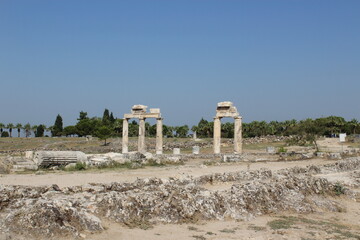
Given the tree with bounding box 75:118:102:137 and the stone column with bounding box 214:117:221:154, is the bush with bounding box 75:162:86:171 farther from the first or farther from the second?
the tree with bounding box 75:118:102:137

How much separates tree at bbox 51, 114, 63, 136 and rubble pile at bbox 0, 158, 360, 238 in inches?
3312

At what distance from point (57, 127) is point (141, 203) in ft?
293

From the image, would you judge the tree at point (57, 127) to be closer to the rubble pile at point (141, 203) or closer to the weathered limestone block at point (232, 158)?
the weathered limestone block at point (232, 158)

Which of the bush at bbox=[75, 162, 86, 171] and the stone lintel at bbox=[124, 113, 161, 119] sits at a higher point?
the stone lintel at bbox=[124, 113, 161, 119]

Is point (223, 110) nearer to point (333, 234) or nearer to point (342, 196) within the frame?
point (342, 196)

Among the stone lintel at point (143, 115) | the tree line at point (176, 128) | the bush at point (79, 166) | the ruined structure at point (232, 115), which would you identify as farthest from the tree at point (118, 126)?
the bush at point (79, 166)

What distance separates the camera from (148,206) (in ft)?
34.9

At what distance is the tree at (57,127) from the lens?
94688mm

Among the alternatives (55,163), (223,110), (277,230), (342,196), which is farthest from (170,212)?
(223,110)

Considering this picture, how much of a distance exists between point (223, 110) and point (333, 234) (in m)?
28.4

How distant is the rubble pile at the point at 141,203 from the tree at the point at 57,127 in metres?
84.1

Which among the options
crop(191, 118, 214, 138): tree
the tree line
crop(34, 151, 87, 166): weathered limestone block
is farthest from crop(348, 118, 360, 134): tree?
crop(34, 151, 87, 166): weathered limestone block

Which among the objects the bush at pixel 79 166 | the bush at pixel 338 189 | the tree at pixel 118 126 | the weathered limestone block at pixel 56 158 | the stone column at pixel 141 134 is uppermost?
the tree at pixel 118 126

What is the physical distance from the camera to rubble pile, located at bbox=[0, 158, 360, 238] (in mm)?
8625
